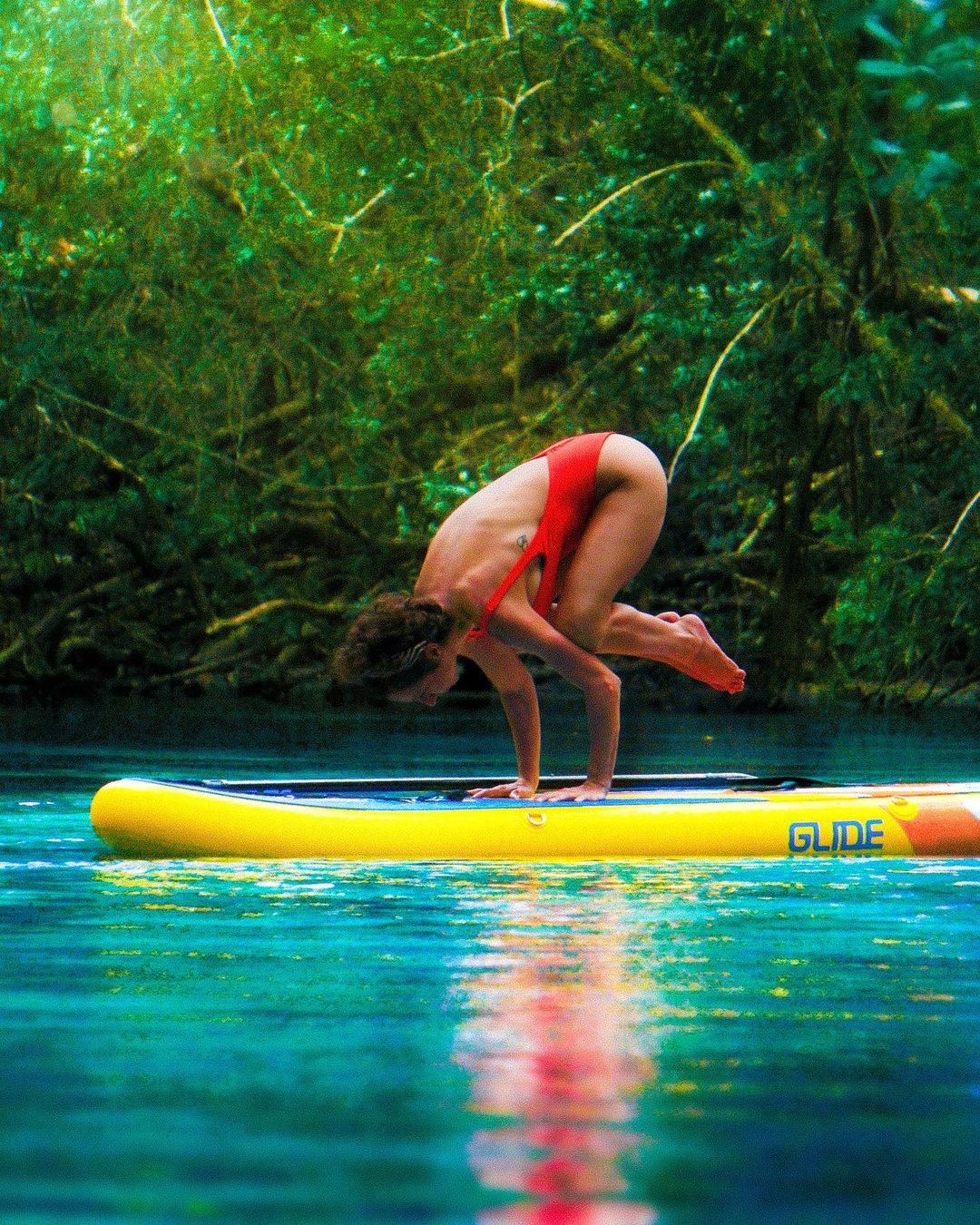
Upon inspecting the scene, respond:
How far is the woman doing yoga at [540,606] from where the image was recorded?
6211mm

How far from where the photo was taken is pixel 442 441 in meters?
16.9

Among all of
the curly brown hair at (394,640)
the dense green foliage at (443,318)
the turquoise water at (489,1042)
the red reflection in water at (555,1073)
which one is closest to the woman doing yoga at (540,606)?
the curly brown hair at (394,640)

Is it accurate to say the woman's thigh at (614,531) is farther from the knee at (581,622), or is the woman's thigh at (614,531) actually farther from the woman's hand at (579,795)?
the woman's hand at (579,795)

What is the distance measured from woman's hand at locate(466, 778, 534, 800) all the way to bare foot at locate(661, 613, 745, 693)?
59cm

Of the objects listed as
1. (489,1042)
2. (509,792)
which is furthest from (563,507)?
(489,1042)

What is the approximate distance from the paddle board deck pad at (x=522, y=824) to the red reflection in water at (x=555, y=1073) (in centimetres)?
144

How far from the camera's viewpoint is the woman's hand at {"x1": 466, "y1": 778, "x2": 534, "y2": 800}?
6594mm

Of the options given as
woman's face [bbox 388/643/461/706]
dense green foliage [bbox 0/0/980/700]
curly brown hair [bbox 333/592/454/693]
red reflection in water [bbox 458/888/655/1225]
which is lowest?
red reflection in water [bbox 458/888/655/1225]

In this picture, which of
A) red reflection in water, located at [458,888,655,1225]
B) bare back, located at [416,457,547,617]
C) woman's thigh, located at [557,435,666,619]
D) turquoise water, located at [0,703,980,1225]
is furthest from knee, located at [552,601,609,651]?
red reflection in water, located at [458,888,655,1225]

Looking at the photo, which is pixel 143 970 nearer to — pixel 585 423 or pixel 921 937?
pixel 921 937

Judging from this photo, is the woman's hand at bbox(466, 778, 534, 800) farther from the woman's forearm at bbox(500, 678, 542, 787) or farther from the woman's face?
the woman's face

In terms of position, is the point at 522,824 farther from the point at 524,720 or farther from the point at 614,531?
the point at 614,531

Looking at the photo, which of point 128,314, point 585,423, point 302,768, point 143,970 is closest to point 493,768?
point 302,768

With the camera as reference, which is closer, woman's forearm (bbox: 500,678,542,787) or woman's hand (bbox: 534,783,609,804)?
woman's hand (bbox: 534,783,609,804)
